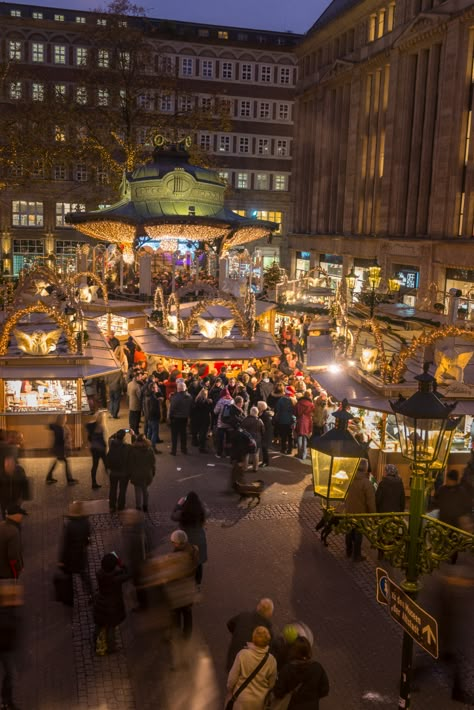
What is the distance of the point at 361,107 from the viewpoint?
44.0m

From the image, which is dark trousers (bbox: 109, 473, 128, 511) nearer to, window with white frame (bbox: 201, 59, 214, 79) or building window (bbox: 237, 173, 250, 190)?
building window (bbox: 237, 173, 250, 190)

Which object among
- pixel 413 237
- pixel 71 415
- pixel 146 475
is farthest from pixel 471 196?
pixel 146 475

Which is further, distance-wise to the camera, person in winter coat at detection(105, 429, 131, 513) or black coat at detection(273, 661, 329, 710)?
person in winter coat at detection(105, 429, 131, 513)

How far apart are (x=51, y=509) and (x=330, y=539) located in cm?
440

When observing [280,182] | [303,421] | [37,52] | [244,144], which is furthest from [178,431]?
[280,182]

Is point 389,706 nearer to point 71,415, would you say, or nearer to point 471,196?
point 71,415

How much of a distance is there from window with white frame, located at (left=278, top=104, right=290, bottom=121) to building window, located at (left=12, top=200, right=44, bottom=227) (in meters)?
19.2

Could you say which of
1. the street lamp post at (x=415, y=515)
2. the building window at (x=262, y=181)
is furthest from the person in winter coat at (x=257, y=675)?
the building window at (x=262, y=181)

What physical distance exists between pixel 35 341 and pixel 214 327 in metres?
5.45

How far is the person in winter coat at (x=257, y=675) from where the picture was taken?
589 centimetres

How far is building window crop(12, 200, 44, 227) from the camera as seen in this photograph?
52.5 metres

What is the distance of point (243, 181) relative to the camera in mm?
56969

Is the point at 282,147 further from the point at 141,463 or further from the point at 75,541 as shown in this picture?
the point at 75,541

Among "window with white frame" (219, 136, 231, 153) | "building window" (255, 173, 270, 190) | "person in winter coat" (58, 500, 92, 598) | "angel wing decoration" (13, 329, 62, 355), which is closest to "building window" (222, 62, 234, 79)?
"window with white frame" (219, 136, 231, 153)
